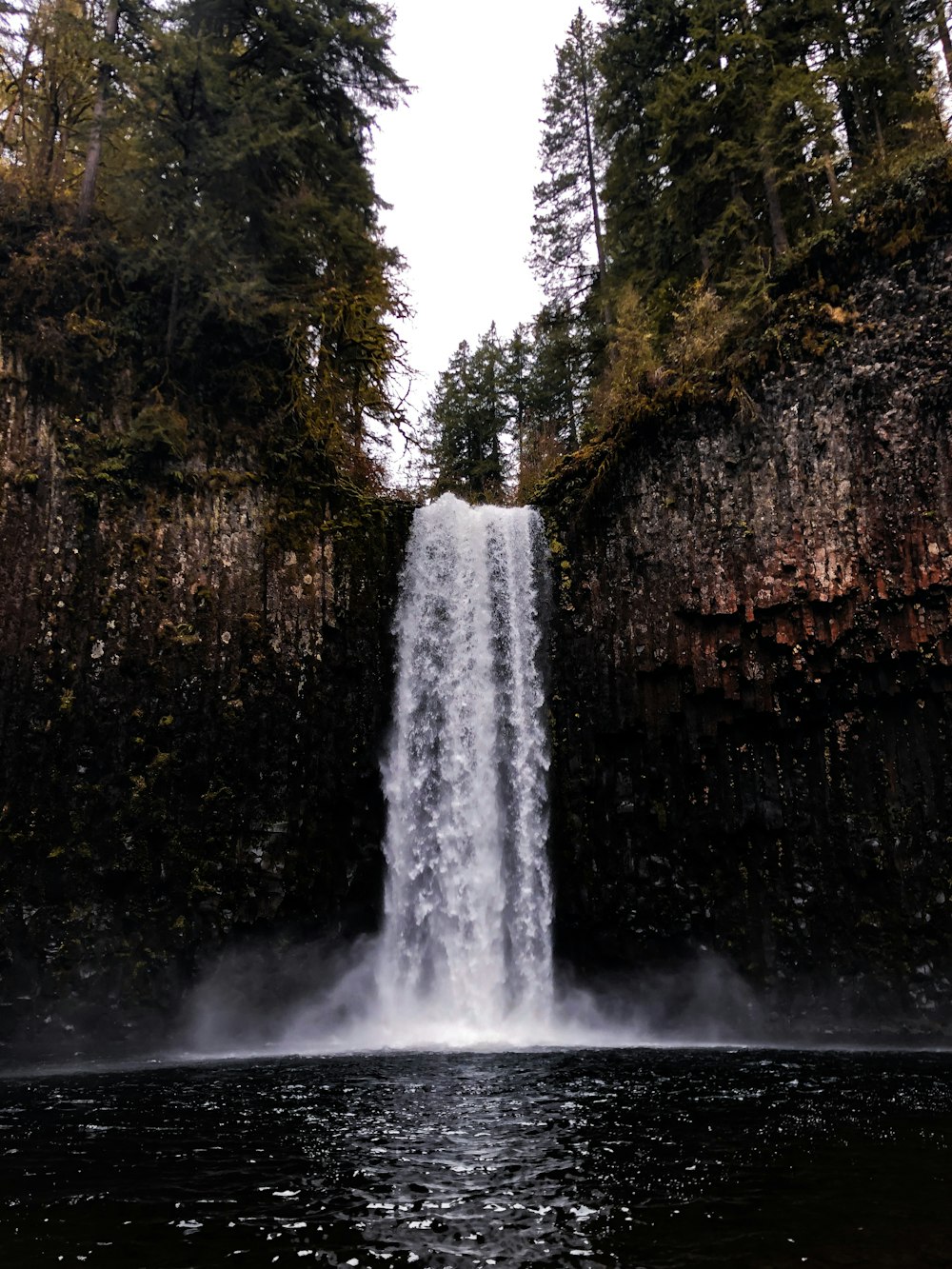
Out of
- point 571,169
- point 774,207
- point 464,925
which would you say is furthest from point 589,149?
point 464,925

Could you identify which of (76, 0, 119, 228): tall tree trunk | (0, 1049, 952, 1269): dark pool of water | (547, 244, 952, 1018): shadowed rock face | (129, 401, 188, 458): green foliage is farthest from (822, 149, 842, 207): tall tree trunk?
(0, 1049, 952, 1269): dark pool of water

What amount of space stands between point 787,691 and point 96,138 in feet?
54.3

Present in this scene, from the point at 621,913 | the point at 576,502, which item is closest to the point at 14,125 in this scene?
the point at 576,502

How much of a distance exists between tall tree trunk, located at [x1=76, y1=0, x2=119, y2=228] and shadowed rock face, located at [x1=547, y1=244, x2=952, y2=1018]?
11.8 m

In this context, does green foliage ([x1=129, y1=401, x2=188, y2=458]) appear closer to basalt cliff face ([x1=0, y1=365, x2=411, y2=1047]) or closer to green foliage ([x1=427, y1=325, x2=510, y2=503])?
basalt cliff face ([x1=0, y1=365, x2=411, y2=1047])

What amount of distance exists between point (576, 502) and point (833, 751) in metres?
6.87

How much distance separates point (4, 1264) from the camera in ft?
13.7

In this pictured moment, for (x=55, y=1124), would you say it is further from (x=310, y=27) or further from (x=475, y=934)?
(x=310, y=27)

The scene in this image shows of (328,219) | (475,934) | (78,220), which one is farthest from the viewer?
(328,219)

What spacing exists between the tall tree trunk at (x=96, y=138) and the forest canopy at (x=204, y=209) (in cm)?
4

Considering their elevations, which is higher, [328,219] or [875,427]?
[328,219]

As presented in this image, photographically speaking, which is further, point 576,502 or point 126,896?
point 576,502

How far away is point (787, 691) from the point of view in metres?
14.0

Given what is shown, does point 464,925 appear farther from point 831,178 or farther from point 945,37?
point 945,37
